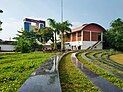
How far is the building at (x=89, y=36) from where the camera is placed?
49719mm

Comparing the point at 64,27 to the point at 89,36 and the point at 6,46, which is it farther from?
the point at 6,46

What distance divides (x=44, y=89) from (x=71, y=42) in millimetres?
48656

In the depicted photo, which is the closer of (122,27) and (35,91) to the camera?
(35,91)

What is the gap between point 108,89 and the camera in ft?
23.8

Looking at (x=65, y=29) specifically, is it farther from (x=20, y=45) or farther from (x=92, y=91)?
(x=92, y=91)

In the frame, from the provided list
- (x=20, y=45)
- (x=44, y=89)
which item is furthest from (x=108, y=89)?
(x=20, y=45)

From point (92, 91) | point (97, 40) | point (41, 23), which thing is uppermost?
point (41, 23)

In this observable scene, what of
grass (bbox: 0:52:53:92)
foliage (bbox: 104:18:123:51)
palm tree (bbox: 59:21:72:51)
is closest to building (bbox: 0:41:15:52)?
palm tree (bbox: 59:21:72:51)

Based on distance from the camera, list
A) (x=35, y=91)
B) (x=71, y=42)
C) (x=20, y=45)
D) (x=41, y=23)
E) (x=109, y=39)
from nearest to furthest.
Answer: (x=35, y=91)
(x=20, y=45)
(x=109, y=39)
(x=71, y=42)
(x=41, y=23)

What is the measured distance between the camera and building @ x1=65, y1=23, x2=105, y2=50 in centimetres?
4972

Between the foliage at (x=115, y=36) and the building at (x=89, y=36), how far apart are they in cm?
158

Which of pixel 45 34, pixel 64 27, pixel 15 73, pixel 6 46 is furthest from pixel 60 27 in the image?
pixel 15 73

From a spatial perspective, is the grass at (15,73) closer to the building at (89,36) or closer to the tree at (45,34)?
the tree at (45,34)

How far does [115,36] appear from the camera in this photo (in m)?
47.3
